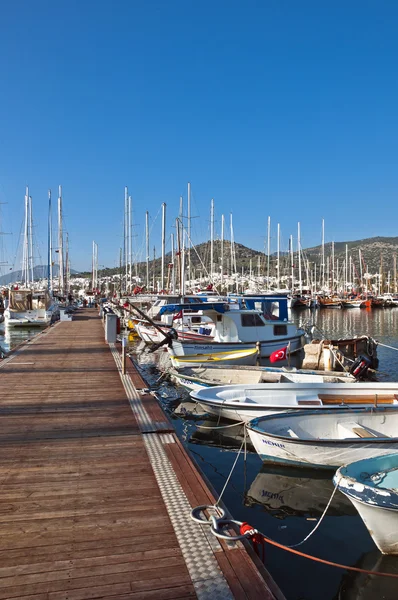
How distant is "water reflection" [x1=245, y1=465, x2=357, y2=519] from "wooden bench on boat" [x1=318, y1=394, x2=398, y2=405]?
3102 millimetres

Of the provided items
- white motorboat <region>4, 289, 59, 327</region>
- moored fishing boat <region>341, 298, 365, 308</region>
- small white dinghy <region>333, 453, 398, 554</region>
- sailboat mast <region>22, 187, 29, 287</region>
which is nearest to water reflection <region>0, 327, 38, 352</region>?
white motorboat <region>4, 289, 59, 327</region>

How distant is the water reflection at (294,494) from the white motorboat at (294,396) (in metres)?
2.14

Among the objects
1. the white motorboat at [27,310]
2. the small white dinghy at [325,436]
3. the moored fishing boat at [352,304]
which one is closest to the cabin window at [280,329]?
the small white dinghy at [325,436]

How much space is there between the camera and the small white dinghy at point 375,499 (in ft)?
19.3

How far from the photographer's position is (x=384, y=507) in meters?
5.78

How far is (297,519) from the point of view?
763 cm

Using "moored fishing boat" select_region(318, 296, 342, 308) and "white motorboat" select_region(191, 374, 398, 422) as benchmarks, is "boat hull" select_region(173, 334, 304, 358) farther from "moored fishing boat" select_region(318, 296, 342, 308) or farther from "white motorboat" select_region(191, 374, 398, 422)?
"moored fishing boat" select_region(318, 296, 342, 308)

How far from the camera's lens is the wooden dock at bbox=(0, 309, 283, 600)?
13.0ft

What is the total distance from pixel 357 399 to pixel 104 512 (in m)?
8.41

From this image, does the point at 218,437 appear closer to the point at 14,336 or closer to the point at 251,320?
the point at 251,320

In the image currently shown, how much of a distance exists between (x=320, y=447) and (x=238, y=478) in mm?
1789

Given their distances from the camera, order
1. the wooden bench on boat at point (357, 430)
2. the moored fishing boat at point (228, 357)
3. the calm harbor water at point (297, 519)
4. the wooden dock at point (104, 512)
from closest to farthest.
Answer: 1. the wooden dock at point (104, 512)
2. the calm harbor water at point (297, 519)
3. the wooden bench on boat at point (357, 430)
4. the moored fishing boat at point (228, 357)

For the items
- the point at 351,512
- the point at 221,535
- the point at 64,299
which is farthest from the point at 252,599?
the point at 64,299

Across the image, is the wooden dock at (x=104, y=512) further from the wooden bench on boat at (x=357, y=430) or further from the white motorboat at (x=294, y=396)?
the wooden bench on boat at (x=357, y=430)
